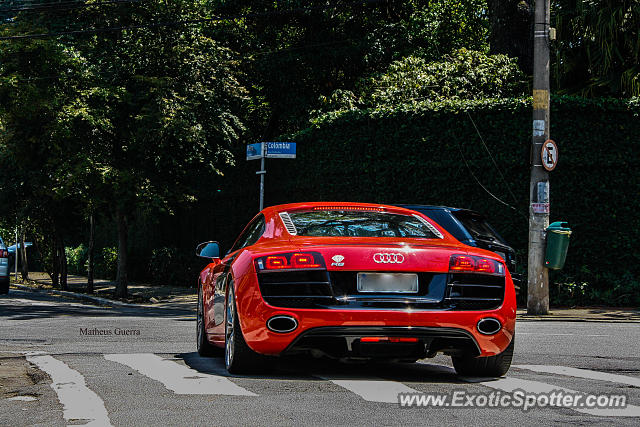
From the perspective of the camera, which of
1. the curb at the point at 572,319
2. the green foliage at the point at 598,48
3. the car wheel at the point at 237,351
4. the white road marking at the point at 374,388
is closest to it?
the white road marking at the point at 374,388

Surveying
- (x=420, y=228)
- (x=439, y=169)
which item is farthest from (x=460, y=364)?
(x=439, y=169)

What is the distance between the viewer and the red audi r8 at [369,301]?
6.75 m

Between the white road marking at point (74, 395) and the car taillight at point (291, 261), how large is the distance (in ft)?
4.91

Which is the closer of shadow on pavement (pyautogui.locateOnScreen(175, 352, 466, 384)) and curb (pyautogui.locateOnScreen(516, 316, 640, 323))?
shadow on pavement (pyautogui.locateOnScreen(175, 352, 466, 384))

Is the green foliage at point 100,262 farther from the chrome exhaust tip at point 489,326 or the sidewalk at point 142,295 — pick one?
the chrome exhaust tip at point 489,326

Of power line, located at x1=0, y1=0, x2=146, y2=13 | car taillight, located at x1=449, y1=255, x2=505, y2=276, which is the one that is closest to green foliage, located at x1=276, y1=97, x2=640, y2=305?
power line, located at x1=0, y1=0, x2=146, y2=13

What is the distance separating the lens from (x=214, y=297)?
8.41m

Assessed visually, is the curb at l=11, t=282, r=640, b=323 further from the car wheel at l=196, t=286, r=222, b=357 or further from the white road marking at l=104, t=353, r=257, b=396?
the white road marking at l=104, t=353, r=257, b=396

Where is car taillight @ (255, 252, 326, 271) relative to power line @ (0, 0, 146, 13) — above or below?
below

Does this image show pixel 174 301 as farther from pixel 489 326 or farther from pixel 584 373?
pixel 489 326

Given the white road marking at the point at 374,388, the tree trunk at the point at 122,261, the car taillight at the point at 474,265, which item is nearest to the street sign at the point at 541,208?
the car taillight at the point at 474,265

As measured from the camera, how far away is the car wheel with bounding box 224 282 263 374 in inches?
279

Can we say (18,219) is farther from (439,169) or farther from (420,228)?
(420,228)

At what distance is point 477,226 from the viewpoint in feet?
46.1
